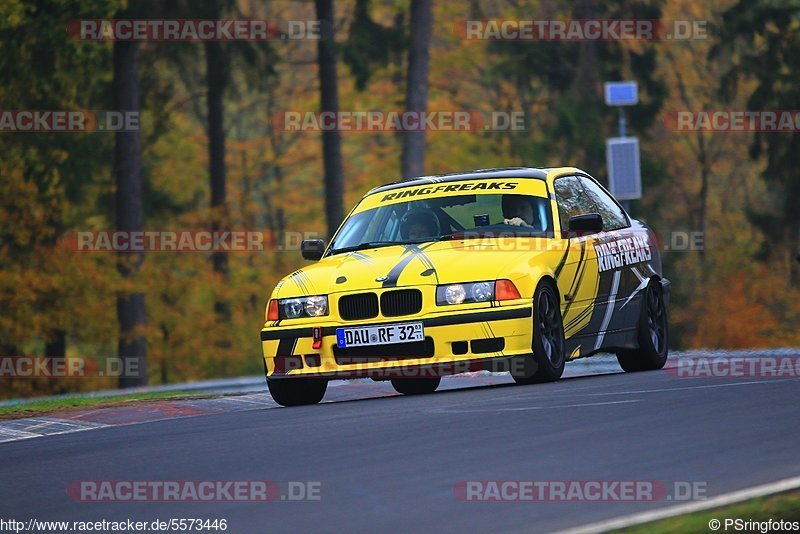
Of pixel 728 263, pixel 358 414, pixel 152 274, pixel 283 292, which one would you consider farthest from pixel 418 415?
pixel 728 263

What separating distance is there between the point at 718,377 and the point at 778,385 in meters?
1.40

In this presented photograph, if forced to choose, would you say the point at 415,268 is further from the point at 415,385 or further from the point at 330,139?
the point at 330,139

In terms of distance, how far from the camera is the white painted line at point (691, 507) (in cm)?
628

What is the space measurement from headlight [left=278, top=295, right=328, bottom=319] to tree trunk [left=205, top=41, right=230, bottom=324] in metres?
27.4

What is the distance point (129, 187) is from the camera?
108ft

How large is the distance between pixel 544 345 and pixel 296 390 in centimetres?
200

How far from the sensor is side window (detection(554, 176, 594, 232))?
44.7 ft

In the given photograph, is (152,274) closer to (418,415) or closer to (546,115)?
(546,115)

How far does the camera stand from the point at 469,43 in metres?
49.6

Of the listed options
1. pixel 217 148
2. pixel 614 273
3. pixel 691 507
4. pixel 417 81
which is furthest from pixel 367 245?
pixel 217 148

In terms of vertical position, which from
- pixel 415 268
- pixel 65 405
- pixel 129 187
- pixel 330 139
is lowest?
pixel 65 405

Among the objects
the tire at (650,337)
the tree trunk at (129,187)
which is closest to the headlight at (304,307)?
the tire at (650,337)

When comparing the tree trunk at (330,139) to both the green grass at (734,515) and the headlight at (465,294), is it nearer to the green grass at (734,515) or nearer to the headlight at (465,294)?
the headlight at (465,294)

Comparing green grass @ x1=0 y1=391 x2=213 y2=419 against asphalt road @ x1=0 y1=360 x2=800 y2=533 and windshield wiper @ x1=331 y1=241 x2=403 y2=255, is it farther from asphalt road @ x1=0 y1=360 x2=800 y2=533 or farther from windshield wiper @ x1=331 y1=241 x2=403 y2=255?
asphalt road @ x1=0 y1=360 x2=800 y2=533
